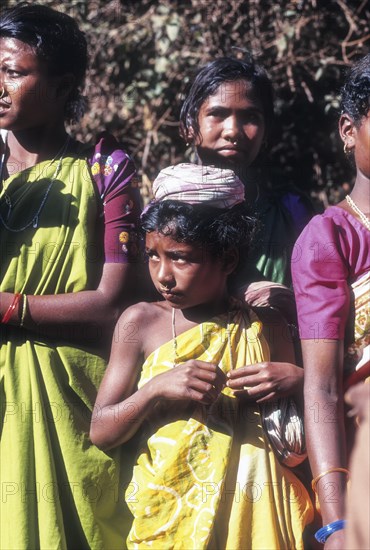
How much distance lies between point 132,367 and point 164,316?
20cm

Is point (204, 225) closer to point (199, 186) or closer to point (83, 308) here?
point (199, 186)

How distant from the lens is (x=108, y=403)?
2.90 m

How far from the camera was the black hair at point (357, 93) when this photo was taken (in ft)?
9.21

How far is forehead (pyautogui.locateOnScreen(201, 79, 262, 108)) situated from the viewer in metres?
3.51

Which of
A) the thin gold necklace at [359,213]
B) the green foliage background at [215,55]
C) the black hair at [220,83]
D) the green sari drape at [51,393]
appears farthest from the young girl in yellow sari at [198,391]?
the green foliage background at [215,55]

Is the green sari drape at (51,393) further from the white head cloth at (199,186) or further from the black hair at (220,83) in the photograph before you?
the black hair at (220,83)

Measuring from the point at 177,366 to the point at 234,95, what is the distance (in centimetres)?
121

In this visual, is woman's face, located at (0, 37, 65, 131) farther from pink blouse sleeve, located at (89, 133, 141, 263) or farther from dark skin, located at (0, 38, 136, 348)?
pink blouse sleeve, located at (89, 133, 141, 263)

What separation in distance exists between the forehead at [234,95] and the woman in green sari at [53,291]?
0.48 meters

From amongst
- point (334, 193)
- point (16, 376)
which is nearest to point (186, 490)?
point (16, 376)

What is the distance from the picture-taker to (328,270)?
104 inches

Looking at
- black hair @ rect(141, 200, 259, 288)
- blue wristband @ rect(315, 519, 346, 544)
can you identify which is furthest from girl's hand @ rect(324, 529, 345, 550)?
black hair @ rect(141, 200, 259, 288)

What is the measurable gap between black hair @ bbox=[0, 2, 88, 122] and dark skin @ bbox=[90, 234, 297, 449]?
0.84m

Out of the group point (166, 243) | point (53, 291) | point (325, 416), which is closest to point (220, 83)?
point (166, 243)
